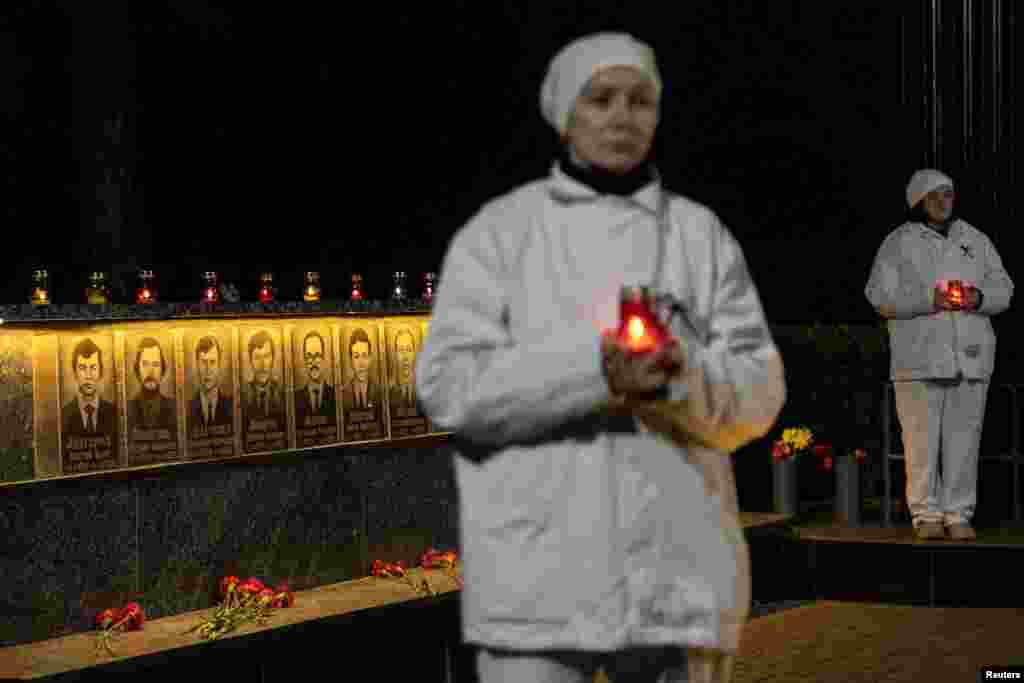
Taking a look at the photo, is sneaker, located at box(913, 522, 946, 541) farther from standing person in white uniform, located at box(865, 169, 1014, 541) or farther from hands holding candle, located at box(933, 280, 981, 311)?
hands holding candle, located at box(933, 280, 981, 311)

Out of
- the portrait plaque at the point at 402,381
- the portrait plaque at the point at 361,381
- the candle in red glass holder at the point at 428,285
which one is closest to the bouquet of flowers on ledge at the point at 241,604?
the portrait plaque at the point at 361,381

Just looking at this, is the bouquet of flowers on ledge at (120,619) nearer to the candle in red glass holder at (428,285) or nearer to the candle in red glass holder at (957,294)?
the candle in red glass holder at (428,285)

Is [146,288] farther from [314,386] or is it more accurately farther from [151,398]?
[314,386]

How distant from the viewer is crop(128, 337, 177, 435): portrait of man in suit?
880 centimetres

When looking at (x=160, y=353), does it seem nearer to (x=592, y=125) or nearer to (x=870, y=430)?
(x=592, y=125)

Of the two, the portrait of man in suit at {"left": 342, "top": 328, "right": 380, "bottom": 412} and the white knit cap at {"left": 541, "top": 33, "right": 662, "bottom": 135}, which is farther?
the portrait of man in suit at {"left": 342, "top": 328, "right": 380, "bottom": 412}

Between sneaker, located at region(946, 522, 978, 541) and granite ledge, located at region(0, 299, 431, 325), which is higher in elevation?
granite ledge, located at region(0, 299, 431, 325)

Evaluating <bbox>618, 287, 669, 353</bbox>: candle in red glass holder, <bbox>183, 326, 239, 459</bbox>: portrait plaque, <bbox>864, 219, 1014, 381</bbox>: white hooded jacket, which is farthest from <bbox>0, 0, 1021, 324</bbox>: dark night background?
<bbox>618, 287, 669, 353</bbox>: candle in red glass holder

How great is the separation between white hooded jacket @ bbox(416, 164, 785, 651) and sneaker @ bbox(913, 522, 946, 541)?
8.10 meters

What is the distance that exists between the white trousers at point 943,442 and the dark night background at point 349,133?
1603 millimetres

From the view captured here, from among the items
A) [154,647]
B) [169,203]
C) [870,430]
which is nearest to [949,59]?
[870,430]

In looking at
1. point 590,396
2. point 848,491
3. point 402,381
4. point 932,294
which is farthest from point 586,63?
point 848,491

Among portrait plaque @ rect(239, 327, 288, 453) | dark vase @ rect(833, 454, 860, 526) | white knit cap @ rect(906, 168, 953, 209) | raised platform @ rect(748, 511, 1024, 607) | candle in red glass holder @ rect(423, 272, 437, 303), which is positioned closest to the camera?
portrait plaque @ rect(239, 327, 288, 453)

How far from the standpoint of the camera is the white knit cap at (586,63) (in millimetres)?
3996
